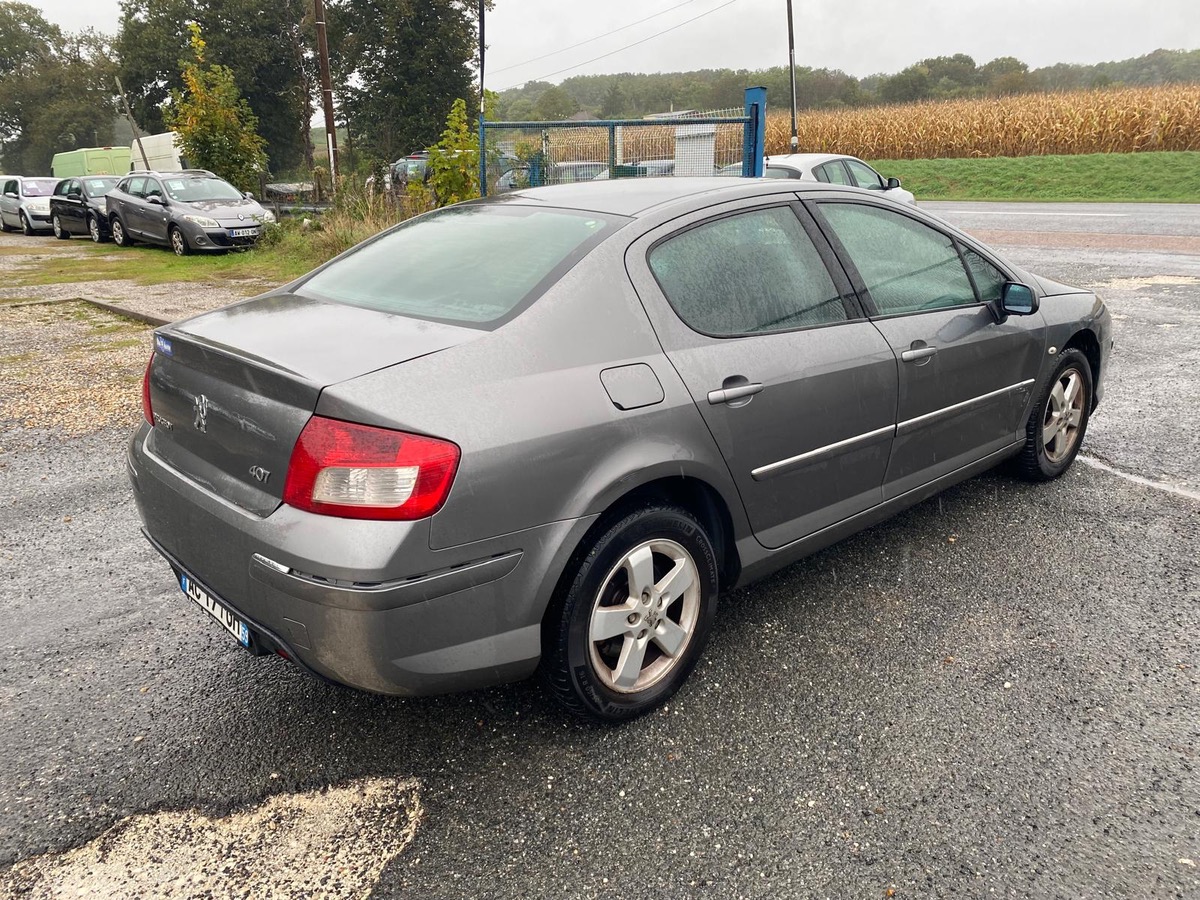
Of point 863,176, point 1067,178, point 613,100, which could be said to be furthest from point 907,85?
point 863,176

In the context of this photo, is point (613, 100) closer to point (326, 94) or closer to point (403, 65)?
point (403, 65)

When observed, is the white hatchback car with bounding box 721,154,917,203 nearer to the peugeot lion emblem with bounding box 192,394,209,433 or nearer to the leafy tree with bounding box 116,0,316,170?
the peugeot lion emblem with bounding box 192,394,209,433

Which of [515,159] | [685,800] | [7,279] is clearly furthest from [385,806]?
[7,279]

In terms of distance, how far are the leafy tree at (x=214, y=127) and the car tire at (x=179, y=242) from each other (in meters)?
4.19

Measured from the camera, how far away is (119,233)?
1892 centimetres

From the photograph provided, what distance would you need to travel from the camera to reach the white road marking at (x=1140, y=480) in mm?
4465

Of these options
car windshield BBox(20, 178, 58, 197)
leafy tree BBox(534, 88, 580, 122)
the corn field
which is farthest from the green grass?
leafy tree BBox(534, 88, 580, 122)

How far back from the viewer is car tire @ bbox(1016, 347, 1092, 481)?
4375 millimetres

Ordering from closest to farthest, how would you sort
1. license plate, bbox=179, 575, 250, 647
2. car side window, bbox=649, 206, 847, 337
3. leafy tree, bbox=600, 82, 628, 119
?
license plate, bbox=179, 575, 250, 647
car side window, bbox=649, 206, 847, 337
leafy tree, bbox=600, 82, 628, 119

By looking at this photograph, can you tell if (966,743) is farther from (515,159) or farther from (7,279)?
(7,279)

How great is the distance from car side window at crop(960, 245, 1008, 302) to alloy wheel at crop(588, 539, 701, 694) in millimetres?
2123

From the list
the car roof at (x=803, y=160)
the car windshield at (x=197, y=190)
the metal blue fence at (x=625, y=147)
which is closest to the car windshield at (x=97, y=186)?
the car windshield at (x=197, y=190)

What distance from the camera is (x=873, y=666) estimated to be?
310 centimetres

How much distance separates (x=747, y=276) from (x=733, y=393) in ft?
1.71
